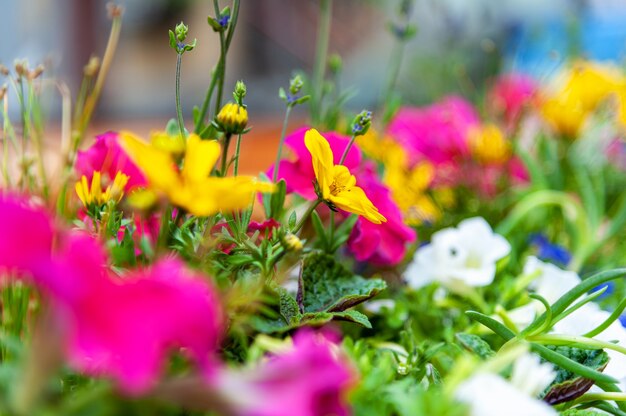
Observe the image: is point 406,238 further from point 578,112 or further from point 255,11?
point 255,11

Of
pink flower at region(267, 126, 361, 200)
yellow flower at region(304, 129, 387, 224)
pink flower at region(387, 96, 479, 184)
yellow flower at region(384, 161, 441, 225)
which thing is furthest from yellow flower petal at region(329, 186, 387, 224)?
pink flower at region(387, 96, 479, 184)

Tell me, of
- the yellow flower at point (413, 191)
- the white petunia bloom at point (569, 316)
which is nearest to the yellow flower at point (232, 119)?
the white petunia bloom at point (569, 316)

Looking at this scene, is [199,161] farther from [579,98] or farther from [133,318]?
[579,98]

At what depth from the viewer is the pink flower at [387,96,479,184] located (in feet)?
2.71

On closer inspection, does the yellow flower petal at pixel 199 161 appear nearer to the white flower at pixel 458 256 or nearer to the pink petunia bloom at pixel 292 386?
the pink petunia bloom at pixel 292 386

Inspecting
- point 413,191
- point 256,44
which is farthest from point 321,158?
point 256,44

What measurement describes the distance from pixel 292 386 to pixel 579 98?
2.76 feet

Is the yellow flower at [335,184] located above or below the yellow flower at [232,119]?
below

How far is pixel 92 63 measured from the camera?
459mm

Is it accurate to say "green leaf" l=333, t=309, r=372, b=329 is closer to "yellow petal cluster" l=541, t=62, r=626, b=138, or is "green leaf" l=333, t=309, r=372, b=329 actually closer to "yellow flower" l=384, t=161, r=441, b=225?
"yellow flower" l=384, t=161, r=441, b=225

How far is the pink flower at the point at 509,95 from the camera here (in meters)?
0.98

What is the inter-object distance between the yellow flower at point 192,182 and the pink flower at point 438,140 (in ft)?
1.90

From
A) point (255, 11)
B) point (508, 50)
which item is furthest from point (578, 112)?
point (255, 11)

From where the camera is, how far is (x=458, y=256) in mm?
519
